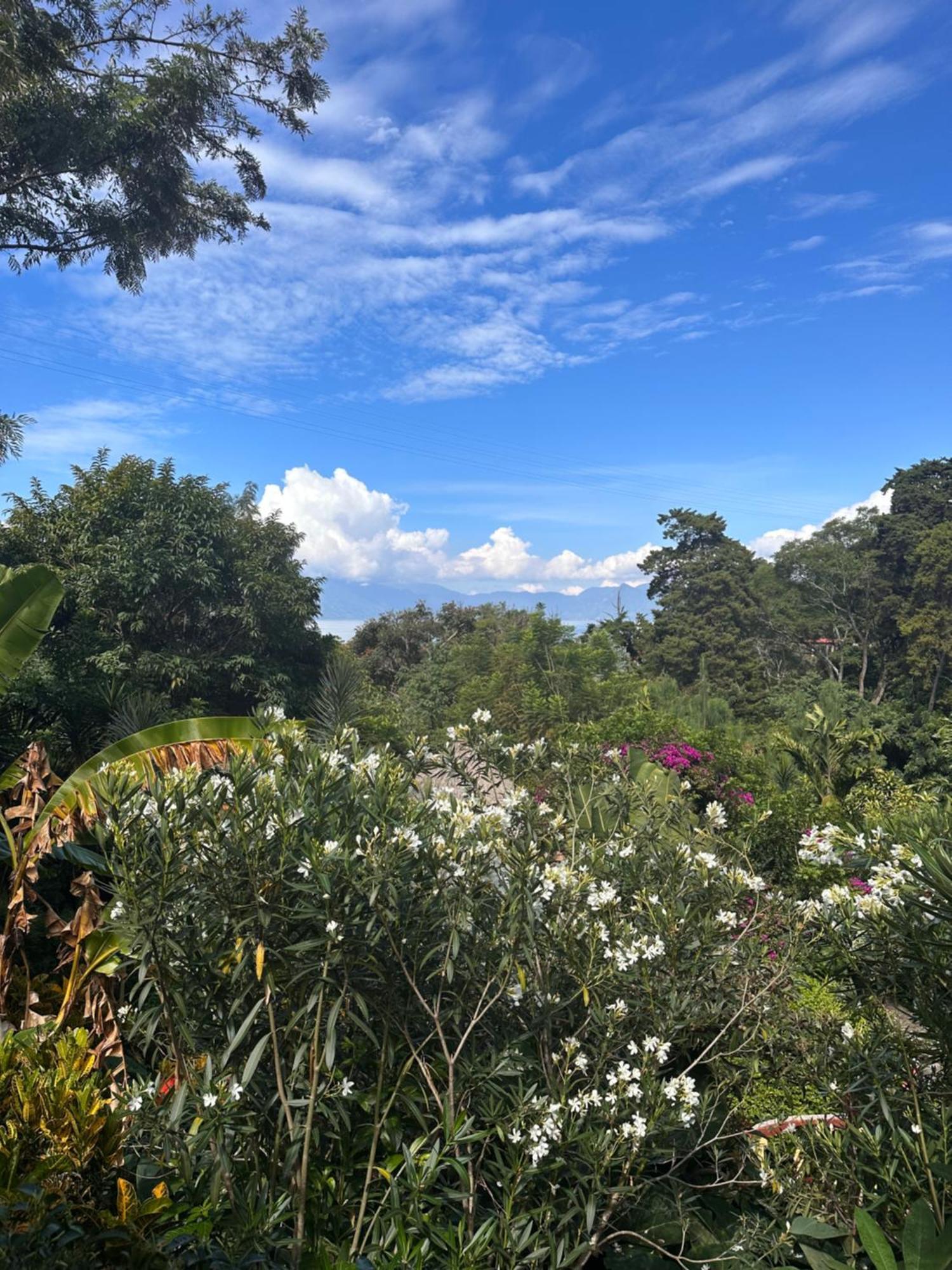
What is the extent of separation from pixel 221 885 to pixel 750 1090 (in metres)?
1.99

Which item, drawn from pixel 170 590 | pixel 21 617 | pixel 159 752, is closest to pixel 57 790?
pixel 159 752

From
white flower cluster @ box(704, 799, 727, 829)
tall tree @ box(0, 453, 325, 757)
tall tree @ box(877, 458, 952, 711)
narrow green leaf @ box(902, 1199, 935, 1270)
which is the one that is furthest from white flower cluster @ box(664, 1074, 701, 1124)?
tall tree @ box(877, 458, 952, 711)

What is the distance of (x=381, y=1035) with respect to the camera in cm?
226

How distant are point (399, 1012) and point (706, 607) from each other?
2705cm

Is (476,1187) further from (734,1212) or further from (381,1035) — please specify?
(734,1212)

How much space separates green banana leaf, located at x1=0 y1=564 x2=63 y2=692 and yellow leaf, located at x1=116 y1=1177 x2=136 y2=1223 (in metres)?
3.39

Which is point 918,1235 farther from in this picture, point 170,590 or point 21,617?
point 170,590

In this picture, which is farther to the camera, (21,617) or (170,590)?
(170,590)

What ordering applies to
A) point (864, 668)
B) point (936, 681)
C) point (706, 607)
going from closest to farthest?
point (936, 681), point (864, 668), point (706, 607)

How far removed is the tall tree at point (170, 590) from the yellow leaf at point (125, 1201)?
30.3ft

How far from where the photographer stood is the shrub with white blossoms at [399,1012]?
195 cm

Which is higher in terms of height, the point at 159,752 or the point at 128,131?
the point at 128,131

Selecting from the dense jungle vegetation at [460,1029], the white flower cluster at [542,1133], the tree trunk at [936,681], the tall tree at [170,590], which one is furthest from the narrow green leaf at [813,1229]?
the tree trunk at [936,681]

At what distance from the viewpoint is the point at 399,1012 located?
7.24ft
